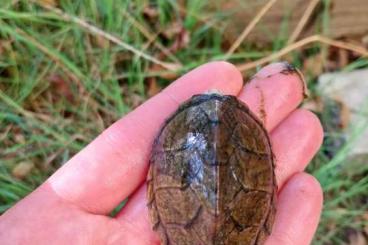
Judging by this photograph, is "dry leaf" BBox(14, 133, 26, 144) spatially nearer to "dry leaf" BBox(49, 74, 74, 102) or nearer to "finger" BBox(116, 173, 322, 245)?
"dry leaf" BBox(49, 74, 74, 102)

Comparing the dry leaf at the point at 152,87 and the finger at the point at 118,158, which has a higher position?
the finger at the point at 118,158

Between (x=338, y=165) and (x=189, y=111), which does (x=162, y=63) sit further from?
(x=338, y=165)

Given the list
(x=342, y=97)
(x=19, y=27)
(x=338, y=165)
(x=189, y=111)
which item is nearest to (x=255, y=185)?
(x=189, y=111)

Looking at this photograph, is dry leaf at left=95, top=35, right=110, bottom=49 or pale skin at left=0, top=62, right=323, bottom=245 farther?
dry leaf at left=95, top=35, right=110, bottom=49

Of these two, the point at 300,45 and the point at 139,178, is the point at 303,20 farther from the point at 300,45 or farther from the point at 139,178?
the point at 139,178

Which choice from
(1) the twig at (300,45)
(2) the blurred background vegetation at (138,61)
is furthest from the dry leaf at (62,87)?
(1) the twig at (300,45)

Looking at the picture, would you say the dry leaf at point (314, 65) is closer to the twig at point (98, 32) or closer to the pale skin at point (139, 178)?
the pale skin at point (139, 178)

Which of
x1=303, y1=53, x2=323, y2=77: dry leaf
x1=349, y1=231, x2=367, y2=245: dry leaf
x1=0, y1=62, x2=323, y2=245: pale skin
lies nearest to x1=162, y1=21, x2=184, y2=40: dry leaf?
Result: x1=0, y1=62, x2=323, y2=245: pale skin
